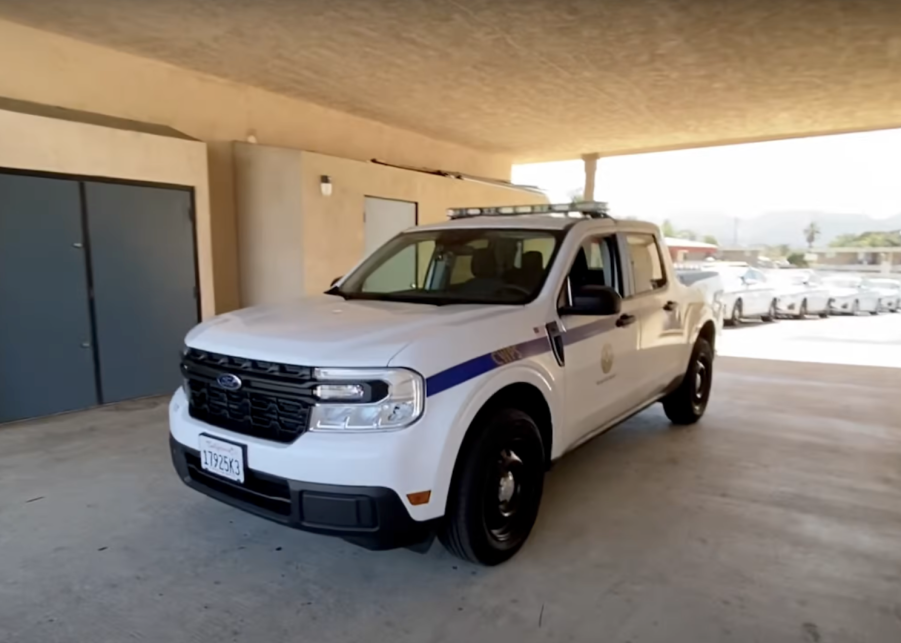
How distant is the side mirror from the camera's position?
2.90 meters

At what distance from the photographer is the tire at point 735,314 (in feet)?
44.8

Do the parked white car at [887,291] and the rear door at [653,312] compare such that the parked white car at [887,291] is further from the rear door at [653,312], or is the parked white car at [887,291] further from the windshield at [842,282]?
the rear door at [653,312]

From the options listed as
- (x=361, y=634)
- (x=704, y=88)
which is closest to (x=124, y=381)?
(x=361, y=634)

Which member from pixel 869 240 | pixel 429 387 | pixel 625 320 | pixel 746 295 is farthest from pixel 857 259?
pixel 429 387

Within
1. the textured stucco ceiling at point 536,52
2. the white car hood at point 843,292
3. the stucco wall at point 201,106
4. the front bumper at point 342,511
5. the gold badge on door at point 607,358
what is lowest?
the white car hood at point 843,292

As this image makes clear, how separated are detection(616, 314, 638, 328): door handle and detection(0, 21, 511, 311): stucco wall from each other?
5.23 meters

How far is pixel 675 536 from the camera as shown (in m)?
2.97

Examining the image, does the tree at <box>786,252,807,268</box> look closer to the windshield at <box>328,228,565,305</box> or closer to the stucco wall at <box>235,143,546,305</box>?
the stucco wall at <box>235,143,546,305</box>

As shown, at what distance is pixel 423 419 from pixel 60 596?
1.78m

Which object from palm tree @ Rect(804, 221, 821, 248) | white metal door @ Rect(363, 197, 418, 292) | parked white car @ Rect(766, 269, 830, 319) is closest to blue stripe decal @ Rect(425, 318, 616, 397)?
white metal door @ Rect(363, 197, 418, 292)

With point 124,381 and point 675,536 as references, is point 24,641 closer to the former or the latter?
point 675,536

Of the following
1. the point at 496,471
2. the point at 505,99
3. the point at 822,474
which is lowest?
the point at 822,474

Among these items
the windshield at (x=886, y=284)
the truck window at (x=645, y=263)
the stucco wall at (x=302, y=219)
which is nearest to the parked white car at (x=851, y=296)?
the windshield at (x=886, y=284)

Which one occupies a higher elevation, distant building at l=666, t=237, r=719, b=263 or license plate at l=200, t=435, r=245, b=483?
distant building at l=666, t=237, r=719, b=263
